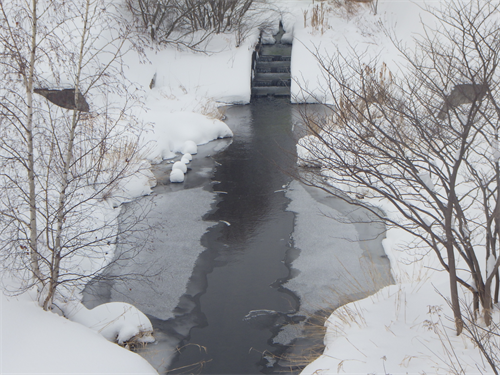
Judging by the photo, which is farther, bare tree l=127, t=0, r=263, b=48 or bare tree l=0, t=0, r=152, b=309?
bare tree l=127, t=0, r=263, b=48

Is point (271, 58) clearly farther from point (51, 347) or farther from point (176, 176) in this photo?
point (51, 347)

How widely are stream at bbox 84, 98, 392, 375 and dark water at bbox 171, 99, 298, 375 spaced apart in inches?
0.6

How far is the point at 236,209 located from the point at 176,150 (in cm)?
378

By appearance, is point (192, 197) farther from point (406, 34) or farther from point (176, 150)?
point (406, 34)

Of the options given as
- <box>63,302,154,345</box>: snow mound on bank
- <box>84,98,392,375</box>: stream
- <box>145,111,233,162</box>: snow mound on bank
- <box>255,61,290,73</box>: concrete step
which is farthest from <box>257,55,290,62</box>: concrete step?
<box>63,302,154,345</box>: snow mound on bank

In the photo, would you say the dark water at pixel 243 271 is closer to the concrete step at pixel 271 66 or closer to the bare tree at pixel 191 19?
the concrete step at pixel 271 66

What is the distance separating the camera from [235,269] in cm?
673

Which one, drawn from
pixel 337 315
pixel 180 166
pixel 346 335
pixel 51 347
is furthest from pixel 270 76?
pixel 51 347

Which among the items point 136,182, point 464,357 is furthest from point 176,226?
point 464,357

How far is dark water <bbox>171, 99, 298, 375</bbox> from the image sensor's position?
202 inches

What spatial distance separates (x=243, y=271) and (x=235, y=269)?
0.42 feet

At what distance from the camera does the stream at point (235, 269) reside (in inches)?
206

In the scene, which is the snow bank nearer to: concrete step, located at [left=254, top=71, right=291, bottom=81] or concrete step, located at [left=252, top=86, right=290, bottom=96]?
concrete step, located at [left=252, top=86, right=290, bottom=96]

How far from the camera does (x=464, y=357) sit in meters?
4.26
